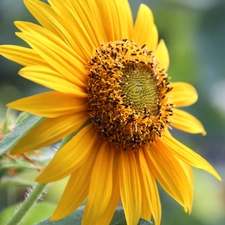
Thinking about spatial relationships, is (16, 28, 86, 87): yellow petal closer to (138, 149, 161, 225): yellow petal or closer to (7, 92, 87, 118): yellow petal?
(7, 92, 87, 118): yellow petal

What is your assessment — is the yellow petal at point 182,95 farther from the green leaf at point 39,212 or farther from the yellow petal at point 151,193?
the green leaf at point 39,212

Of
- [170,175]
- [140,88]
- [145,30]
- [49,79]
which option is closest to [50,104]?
[49,79]

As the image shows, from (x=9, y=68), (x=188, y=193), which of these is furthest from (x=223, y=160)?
(x=188, y=193)

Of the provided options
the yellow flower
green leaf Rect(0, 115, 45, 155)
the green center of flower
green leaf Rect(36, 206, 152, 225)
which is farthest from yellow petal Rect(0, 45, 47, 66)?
green leaf Rect(36, 206, 152, 225)

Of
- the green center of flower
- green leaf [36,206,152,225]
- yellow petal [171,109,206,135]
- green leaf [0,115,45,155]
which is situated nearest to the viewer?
green leaf [0,115,45,155]

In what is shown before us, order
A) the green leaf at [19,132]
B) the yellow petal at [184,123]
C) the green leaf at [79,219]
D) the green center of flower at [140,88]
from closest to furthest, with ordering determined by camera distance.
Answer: the green leaf at [19,132], the green leaf at [79,219], the green center of flower at [140,88], the yellow petal at [184,123]

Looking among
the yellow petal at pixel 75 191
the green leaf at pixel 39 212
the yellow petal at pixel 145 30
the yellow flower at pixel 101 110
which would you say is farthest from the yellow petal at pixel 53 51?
the green leaf at pixel 39 212

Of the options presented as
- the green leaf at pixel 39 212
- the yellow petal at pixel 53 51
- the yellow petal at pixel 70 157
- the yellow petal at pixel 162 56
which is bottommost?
the green leaf at pixel 39 212
